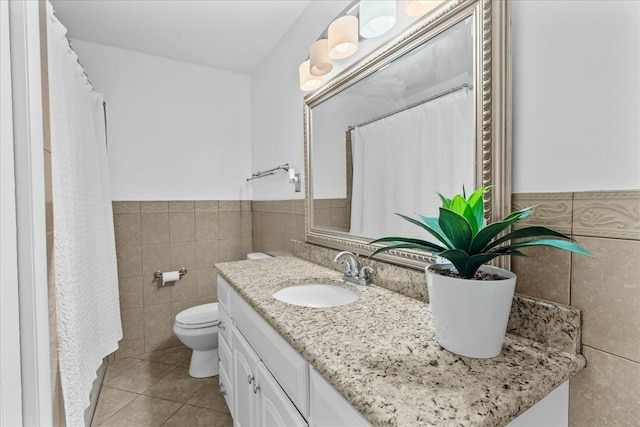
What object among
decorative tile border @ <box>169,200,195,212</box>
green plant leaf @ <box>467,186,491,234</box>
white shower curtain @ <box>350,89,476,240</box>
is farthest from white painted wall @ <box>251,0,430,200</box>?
green plant leaf @ <box>467,186,491,234</box>

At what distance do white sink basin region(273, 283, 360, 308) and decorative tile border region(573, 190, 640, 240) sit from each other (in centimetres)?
80

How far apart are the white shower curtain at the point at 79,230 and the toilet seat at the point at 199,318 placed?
36cm

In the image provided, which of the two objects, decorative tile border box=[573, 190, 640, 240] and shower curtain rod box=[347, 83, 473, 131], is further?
shower curtain rod box=[347, 83, 473, 131]

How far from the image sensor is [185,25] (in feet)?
A: 6.36

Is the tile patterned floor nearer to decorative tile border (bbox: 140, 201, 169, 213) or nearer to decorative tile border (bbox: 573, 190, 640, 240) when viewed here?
decorative tile border (bbox: 140, 201, 169, 213)

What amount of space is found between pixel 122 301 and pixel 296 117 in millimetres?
1858

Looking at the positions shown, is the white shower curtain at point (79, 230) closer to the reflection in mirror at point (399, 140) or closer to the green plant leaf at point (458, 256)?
the reflection in mirror at point (399, 140)

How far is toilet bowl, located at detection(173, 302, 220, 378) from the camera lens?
75.9 inches

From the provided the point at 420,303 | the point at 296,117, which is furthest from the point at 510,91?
the point at 296,117

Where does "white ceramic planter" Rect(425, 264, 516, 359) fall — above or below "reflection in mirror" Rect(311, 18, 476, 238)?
below

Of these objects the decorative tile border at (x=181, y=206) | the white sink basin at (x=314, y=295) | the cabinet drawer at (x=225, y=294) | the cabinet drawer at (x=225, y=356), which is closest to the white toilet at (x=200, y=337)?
the cabinet drawer at (x=225, y=356)

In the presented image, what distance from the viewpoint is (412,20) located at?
43.4 inches

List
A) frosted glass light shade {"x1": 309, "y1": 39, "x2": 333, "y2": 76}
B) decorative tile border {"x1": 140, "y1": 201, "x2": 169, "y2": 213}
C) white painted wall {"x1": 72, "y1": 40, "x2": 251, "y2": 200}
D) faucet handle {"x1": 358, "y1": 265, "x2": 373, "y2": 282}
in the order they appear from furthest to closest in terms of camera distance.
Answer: decorative tile border {"x1": 140, "y1": 201, "x2": 169, "y2": 213} → white painted wall {"x1": 72, "y1": 40, "x2": 251, "y2": 200} → frosted glass light shade {"x1": 309, "y1": 39, "x2": 333, "y2": 76} → faucet handle {"x1": 358, "y1": 265, "x2": 373, "y2": 282}

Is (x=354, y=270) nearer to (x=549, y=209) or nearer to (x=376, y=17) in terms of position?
(x=549, y=209)
